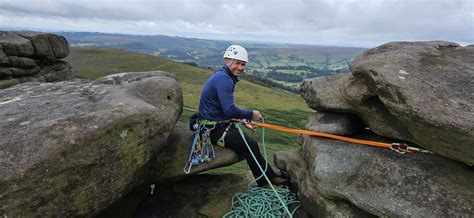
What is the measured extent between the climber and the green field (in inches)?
1456

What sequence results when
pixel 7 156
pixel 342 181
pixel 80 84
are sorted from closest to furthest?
pixel 7 156 → pixel 342 181 → pixel 80 84

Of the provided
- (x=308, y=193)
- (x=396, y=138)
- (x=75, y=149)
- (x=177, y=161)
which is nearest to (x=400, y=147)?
(x=396, y=138)

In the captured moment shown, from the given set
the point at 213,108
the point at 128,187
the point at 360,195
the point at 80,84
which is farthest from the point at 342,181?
the point at 80,84

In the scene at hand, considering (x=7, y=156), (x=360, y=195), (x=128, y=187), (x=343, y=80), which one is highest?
(x=343, y=80)

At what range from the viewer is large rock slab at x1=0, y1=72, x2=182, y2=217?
27.5 ft

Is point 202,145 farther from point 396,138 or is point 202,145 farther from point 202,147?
point 396,138

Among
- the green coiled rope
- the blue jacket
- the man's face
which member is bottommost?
the green coiled rope

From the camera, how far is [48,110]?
10242 mm

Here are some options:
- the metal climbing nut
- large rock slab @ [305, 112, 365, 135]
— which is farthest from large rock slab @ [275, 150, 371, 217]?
the metal climbing nut

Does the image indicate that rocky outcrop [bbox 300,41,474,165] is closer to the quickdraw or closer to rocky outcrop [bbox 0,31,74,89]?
the quickdraw

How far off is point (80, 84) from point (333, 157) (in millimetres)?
9165

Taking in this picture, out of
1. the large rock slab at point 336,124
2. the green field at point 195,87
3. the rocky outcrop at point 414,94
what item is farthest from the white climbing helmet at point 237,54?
the green field at point 195,87

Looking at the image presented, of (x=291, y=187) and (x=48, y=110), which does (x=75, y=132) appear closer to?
(x=48, y=110)

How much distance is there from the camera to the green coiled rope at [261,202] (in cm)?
1097
